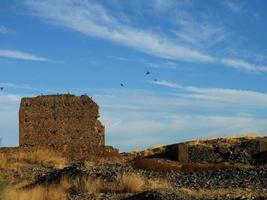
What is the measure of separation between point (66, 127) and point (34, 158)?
4.42m

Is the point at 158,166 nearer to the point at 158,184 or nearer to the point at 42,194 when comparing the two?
the point at 158,184

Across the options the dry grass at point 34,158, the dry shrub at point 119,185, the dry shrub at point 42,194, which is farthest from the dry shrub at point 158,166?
the dry shrub at point 42,194

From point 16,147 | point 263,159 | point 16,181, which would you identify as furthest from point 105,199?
point 16,147

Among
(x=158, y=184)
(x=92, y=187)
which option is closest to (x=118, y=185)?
(x=92, y=187)

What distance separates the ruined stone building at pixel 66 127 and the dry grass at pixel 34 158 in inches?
57.5

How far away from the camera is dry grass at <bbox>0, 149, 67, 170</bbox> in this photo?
31797 millimetres

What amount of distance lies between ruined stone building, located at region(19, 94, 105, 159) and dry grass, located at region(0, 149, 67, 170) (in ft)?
4.79

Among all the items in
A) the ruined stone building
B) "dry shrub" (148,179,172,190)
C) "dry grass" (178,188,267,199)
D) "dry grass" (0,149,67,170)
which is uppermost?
the ruined stone building

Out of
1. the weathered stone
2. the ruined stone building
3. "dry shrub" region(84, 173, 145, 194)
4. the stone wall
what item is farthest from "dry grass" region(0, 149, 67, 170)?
"dry shrub" region(84, 173, 145, 194)

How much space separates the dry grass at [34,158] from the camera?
104 ft

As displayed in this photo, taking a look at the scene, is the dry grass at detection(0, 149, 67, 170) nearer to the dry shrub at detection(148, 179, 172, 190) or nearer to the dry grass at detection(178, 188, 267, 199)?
the dry shrub at detection(148, 179, 172, 190)

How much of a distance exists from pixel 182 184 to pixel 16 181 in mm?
6678

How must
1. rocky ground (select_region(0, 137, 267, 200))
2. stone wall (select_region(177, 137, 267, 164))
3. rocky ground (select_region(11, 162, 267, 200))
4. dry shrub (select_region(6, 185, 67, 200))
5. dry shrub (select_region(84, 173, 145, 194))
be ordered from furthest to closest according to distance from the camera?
1. stone wall (select_region(177, 137, 267, 164))
2. dry shrub (select_region(84, 173, 145, 194))
3. dry shrub (select_region(6, 185, 67, 200))
4. rocky ground (select_region(0, 137, 267, 200))
5. rocky ground (select_region(11, 162, 267, 200))

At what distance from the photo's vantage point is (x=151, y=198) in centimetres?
1556
